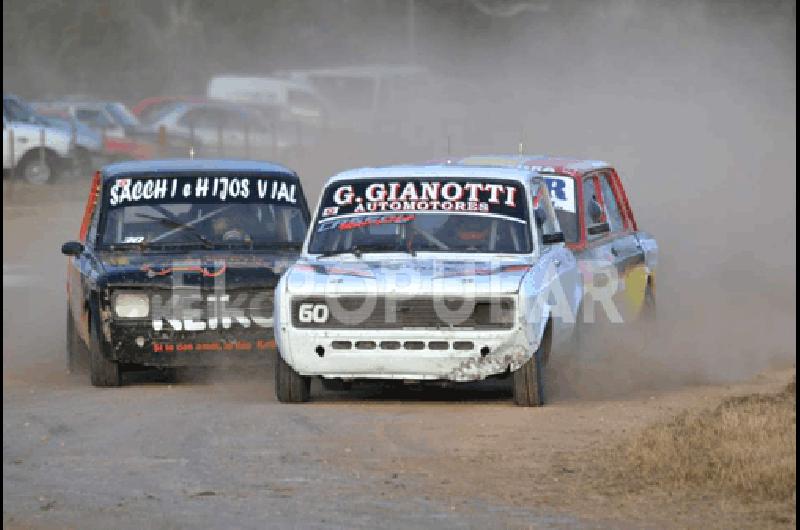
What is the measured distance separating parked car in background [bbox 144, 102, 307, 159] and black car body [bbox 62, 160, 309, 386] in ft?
74.3

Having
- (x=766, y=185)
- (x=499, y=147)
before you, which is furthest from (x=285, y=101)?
(x=766, y=185)

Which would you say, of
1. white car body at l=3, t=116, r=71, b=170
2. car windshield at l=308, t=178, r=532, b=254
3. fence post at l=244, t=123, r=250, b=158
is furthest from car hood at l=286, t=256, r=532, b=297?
fence post at l=244, t=123, r=250, b=158

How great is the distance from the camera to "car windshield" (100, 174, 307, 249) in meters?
13.5

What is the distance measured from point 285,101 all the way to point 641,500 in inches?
1321

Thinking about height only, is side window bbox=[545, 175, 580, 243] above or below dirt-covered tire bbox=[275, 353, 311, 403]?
above

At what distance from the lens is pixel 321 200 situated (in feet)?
41.0

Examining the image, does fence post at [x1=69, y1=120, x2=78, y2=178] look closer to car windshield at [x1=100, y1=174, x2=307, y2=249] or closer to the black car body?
the black car body

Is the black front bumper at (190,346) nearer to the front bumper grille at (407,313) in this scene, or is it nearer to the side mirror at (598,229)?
the front bumper grille at (407,313)

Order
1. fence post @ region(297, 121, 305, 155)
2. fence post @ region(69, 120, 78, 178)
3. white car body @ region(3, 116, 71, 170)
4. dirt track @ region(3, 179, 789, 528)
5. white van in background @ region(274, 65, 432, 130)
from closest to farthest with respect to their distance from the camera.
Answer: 1. dirt track @ region(3, 179, 789, 528)
2. white car body @ region(3, 116, 71, 170)
3. fence post @ region(69, 120, 78, 178)
4. fence post @ region(297, 121, 305, 155)
5. white van in background @ region(274, 65, 432, 130)

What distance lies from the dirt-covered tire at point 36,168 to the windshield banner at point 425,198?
2073 centimetres

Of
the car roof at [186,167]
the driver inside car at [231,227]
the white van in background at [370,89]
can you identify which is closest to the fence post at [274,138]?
the white van in background at [370,89]

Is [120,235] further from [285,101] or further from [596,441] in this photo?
[285,101]

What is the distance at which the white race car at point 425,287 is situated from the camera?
11.1 m

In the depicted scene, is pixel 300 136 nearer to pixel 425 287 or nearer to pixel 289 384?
pixel 289 384
